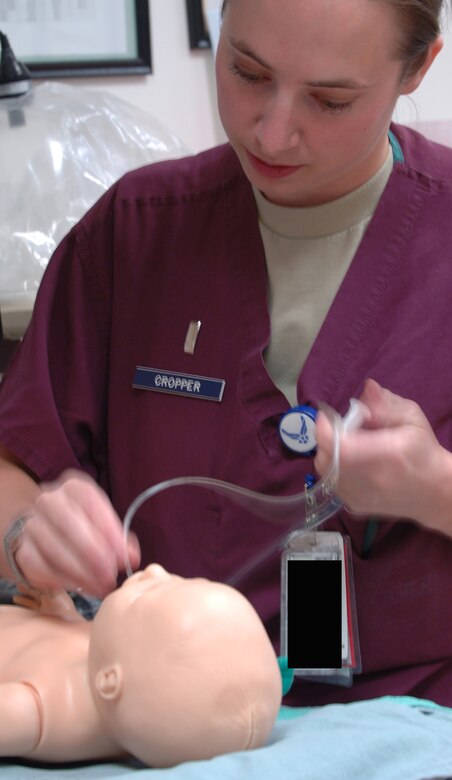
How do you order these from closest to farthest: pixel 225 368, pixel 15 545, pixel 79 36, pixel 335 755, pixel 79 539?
pixel 335 755, pixel 79 539, pixel 15 545, pixel 225 368, pixel 79 36

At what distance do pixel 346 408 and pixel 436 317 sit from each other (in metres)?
0.13

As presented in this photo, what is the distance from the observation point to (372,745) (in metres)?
0.75

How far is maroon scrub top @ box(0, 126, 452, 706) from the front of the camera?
1007mm

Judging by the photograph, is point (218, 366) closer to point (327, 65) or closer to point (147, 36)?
point (327, 65)

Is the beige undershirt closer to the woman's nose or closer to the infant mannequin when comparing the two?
the woman's nose

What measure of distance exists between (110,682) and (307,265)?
51cm

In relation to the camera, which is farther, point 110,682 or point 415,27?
point 415,27

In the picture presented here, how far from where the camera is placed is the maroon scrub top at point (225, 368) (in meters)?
1.01

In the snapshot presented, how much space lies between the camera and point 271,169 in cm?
97

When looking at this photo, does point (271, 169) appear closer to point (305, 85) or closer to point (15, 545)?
point (305, 85)

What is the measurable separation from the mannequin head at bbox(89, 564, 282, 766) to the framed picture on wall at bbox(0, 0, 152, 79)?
120 cm

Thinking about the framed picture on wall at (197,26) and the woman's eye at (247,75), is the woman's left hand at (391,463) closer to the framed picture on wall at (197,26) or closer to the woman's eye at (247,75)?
the woman's eye at (247,75)

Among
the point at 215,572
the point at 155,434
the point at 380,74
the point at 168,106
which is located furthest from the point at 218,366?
the point at 168,106

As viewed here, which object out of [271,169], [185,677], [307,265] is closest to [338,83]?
[271,169]
